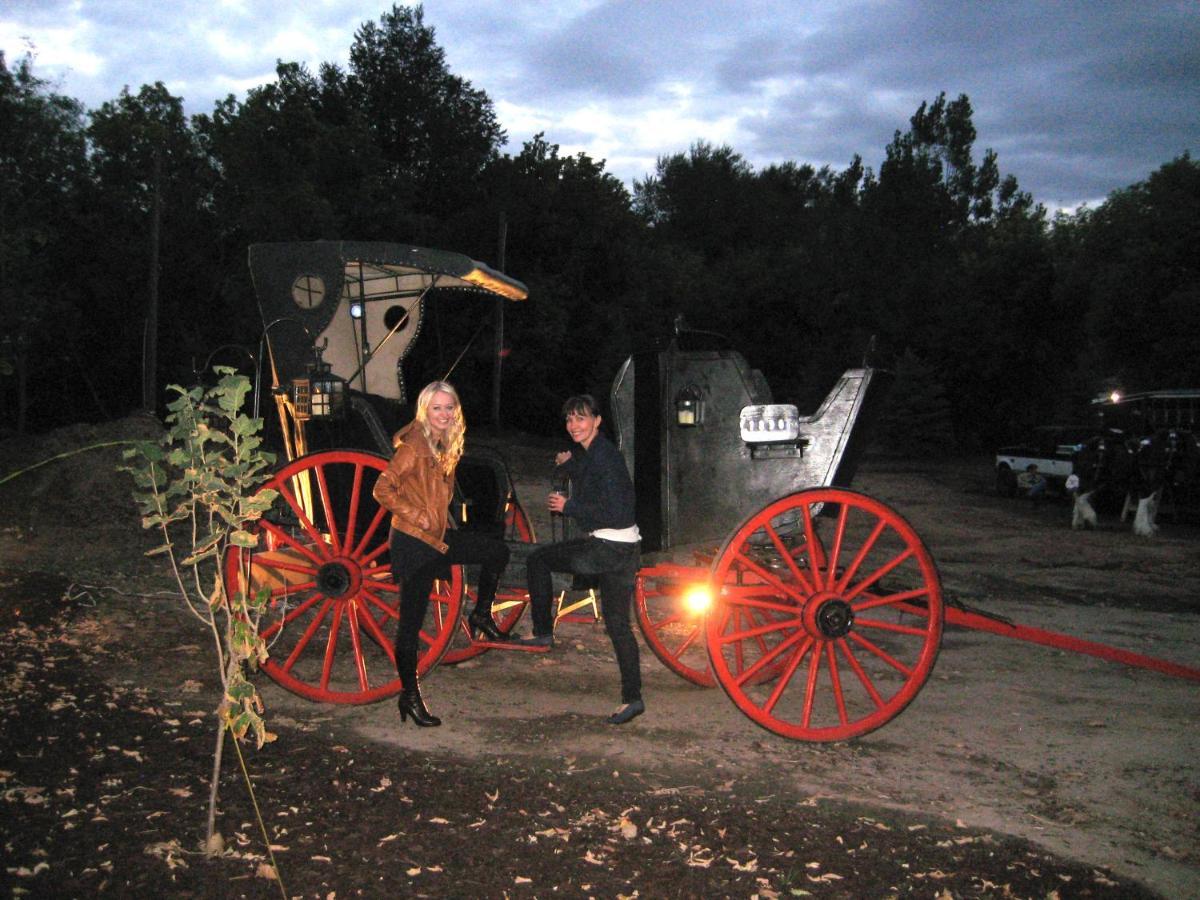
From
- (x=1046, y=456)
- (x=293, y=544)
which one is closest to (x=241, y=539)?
(x=293, y=544)

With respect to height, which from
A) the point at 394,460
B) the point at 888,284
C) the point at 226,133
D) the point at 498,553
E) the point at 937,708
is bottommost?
the point at 937,708

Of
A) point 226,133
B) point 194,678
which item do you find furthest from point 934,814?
point 226,133

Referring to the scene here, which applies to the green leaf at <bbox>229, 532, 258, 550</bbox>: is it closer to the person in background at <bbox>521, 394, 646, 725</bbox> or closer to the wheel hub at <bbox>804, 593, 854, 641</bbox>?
the person in background at <bbox>521, 394, 646, 725</bbox>

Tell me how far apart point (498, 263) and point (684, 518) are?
2612 cm

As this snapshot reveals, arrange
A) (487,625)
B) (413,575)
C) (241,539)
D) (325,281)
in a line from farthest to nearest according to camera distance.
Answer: (325,281) → (487,625) → (413,575) → (241,539)

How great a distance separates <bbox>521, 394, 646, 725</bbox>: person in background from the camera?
4750 mm

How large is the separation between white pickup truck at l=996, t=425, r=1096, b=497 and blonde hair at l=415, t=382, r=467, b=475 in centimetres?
1426

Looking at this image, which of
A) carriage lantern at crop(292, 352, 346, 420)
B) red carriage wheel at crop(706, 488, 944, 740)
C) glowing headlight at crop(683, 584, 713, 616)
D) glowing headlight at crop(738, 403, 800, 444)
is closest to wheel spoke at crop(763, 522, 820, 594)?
red carriage wheel at crop(706, 488, 944, 740)

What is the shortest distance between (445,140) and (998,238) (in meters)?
20.9

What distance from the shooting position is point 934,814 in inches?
155

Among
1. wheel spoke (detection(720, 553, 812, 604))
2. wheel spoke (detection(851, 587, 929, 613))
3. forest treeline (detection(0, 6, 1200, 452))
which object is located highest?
forest treeline (detection(0, 6, 1200, 452))

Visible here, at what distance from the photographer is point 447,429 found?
4.77m

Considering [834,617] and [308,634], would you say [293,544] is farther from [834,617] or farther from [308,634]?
[834,617]

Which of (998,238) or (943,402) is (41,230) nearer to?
(943,402)
